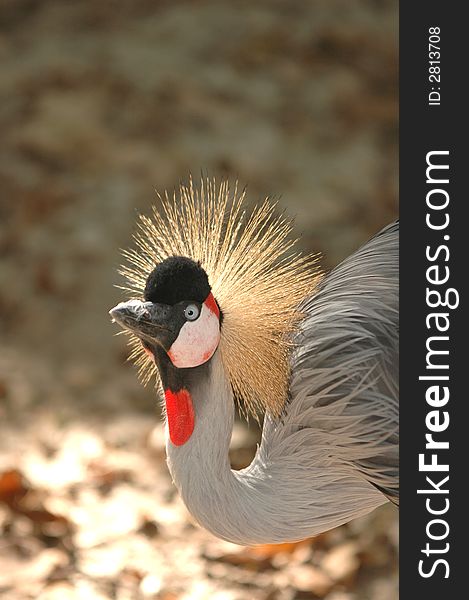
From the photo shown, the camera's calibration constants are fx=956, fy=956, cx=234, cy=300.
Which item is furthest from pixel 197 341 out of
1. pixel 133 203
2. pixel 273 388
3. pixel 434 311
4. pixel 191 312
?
pixel 133 203

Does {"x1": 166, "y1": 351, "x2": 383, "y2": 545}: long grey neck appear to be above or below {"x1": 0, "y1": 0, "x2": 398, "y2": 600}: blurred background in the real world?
below

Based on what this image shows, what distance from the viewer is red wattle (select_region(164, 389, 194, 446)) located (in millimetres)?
1095

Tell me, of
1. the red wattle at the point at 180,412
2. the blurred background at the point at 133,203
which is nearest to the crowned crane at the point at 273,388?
the red wattle at the point at 180,412

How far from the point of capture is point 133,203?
2.57 meters

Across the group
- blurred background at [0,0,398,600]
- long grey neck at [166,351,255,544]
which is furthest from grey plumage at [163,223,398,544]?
blurred background at [0,0,398,600]

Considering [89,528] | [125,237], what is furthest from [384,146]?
[89,528]

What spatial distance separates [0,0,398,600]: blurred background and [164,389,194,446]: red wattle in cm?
59

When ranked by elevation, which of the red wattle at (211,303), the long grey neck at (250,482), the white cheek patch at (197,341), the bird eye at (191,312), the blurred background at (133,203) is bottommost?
the long grey neck at (250,482)

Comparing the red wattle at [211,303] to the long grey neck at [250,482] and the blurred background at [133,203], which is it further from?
the blurred background at [133,203]

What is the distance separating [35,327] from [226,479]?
123 centimetres

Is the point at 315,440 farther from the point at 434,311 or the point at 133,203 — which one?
the point at 133,203

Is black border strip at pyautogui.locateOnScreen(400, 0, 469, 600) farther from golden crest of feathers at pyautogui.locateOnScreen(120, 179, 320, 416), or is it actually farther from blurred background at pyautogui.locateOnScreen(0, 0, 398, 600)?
blurred background at pyautogui.locateOnScreen(0, 0, 398, 600)

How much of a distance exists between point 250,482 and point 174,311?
0.83 ft

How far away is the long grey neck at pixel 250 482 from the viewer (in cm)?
111
